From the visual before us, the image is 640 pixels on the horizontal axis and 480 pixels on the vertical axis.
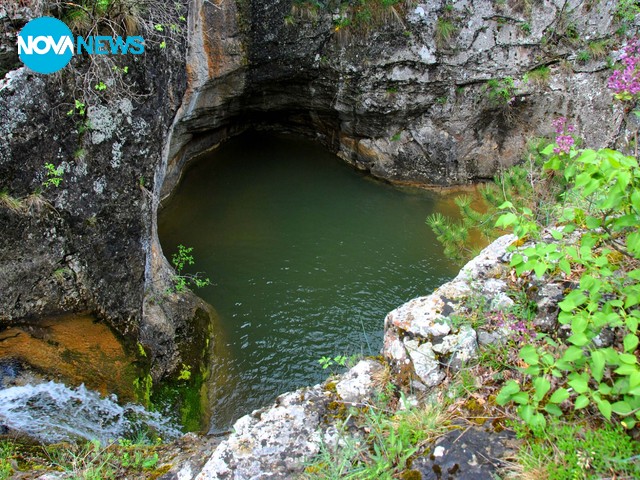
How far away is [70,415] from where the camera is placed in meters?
5.31

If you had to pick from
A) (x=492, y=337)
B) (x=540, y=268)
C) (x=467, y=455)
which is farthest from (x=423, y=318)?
(x=540, y=268)

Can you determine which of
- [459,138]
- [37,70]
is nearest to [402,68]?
[459,138]

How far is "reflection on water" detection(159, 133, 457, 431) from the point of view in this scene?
687 cm

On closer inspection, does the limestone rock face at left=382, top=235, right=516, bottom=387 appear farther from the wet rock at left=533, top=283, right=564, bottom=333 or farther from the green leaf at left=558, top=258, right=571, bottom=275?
the green leaf at left=558, top=258, right=571, bottom=275

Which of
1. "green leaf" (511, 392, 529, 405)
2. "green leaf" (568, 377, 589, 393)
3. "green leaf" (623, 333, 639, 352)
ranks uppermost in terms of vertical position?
"green leaf" (623, 333, 639, 352)

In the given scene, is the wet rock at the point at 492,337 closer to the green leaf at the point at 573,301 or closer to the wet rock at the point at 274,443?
the green leaf at the point at 573,301

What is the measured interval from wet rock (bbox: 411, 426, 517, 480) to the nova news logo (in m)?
4.66

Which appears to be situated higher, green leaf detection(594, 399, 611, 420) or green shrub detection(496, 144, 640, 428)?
green shrub detection(496, 144, 640, 428)

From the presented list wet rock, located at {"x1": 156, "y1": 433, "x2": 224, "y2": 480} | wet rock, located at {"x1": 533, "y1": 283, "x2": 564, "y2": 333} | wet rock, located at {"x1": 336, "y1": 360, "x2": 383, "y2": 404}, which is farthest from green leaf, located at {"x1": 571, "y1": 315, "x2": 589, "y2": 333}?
wet rock, located at {"x1": 156, "y1": 433, "x2": 224, "y2": 480}

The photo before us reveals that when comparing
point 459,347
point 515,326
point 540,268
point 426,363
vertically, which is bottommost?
point 426,363

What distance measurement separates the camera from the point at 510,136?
1037 centimetres

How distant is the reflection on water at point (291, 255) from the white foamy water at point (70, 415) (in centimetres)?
94

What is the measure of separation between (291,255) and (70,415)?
4391 millimetres

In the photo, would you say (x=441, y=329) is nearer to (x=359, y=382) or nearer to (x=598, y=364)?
(x=359, y=382)
